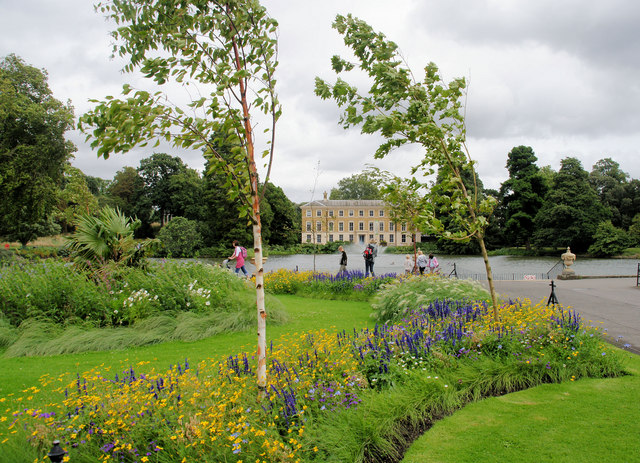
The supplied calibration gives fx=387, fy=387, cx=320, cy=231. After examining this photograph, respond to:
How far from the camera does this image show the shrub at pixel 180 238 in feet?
Answer: 149

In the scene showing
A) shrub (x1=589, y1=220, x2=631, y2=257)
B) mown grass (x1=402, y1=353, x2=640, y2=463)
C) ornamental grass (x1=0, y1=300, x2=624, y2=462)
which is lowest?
mown grass (x1=402, y1=353, x2=640, y2=463)

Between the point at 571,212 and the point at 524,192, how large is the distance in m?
7.36

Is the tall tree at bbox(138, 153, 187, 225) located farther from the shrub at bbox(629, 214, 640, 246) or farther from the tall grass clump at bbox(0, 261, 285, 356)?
the shrub at bbox(629, 214, 640, 246)

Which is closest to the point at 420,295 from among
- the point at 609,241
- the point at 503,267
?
the point at 503,267

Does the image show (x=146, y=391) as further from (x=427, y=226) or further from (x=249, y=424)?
(x=427, y=226)

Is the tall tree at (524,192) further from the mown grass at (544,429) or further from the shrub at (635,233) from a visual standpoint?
the mown grass at (544,429)

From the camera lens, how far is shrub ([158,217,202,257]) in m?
45.5

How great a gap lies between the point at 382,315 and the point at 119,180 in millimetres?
66207

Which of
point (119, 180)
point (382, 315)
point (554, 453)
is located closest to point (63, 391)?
point (554, 453)

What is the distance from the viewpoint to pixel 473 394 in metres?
4.20

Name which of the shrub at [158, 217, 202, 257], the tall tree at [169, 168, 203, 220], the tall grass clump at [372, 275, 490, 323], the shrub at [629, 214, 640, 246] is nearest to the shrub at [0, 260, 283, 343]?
the tall grass clump at [372, 275, 490, 323]

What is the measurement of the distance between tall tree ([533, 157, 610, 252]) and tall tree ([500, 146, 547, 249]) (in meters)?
3.30

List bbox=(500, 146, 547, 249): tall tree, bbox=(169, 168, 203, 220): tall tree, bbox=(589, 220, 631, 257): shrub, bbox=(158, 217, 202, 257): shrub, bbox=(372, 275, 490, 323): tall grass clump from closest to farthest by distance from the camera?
bbox=(372, 275, 490, 323): tall grass clump < bbox=(589, 220, 631, 257): shrub < bbox=(158, 217, 202, 257): shrub < bbox=(500, 146, 547, 249): tall tree < bbox=(169, 168, 203, 220): tall tree

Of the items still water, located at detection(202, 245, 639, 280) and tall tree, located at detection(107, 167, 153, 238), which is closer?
still water, located at detection(202, 245, 639, 280)
